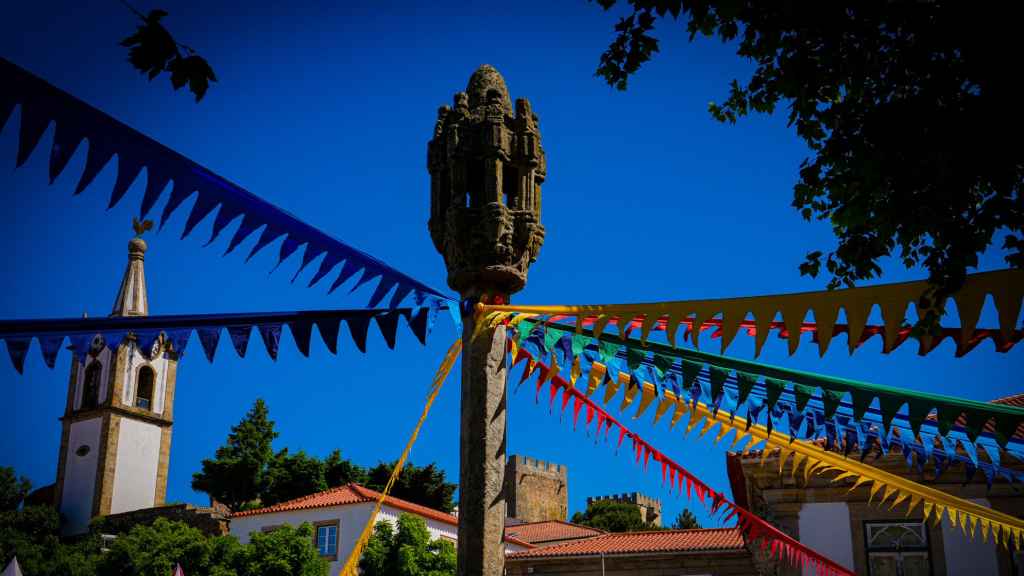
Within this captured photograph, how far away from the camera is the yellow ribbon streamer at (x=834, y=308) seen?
454cm

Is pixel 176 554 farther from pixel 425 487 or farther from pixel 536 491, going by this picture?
pixel 536 491

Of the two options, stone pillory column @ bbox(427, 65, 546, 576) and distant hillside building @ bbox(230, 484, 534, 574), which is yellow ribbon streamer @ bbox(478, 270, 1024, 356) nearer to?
stone pillory column @ bbox(427, 65, 546, 576)

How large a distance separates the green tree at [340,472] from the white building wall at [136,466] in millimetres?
11959

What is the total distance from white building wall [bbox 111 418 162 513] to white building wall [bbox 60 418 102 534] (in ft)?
3.86

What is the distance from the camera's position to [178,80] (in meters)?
3.51

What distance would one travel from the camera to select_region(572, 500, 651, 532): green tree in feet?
180

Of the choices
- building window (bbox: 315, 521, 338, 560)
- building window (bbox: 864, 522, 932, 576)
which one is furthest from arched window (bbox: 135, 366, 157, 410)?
building window (bbox: 864, 522, 932, 576)

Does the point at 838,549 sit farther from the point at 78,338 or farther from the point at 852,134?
the point at 78,338

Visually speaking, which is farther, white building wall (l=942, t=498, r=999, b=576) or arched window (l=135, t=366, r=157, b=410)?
arched window (l=135, t=366, r=157, b=410)

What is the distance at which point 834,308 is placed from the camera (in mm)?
4910

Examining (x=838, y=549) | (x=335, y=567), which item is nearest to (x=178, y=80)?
(x=838, y=549)

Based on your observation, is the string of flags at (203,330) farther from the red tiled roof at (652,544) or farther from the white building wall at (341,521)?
the white building wall at (341,521)

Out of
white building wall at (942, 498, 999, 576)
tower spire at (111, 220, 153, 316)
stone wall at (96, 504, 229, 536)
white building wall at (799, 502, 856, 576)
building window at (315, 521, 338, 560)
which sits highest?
tower spire at (111, 220, 153, 316)

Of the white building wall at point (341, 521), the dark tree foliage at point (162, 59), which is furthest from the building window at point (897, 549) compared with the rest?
the white building wall at point (341, 521)
